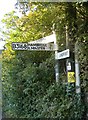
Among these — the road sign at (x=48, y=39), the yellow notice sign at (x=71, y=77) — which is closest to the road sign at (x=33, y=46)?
the road sign at (x=48, y=39)

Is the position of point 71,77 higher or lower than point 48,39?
lower

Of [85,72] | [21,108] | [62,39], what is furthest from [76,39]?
[21,108]

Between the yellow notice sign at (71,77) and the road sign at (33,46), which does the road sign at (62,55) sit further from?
the yellow notice sign at (71,77)

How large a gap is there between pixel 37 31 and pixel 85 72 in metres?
0.79

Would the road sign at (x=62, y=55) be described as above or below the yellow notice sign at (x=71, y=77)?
above

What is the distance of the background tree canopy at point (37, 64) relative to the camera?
334 centimetres

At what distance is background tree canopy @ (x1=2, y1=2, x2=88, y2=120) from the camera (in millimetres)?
3338

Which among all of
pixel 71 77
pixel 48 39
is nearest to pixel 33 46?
pixel 48 39

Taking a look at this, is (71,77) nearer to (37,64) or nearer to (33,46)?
(37,64)

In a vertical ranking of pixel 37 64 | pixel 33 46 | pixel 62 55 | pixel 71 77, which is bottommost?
pixel 71 77

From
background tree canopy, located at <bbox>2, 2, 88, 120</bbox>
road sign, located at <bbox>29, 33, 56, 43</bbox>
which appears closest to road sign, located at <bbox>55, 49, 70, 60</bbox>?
background tree canopy, located at <bbox>2, 2, 88, 120</bbox>

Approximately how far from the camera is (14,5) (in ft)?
11.1

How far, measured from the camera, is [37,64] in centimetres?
346

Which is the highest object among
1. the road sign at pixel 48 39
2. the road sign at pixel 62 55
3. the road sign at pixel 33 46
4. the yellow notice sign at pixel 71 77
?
the road sign at pixel 48 39
